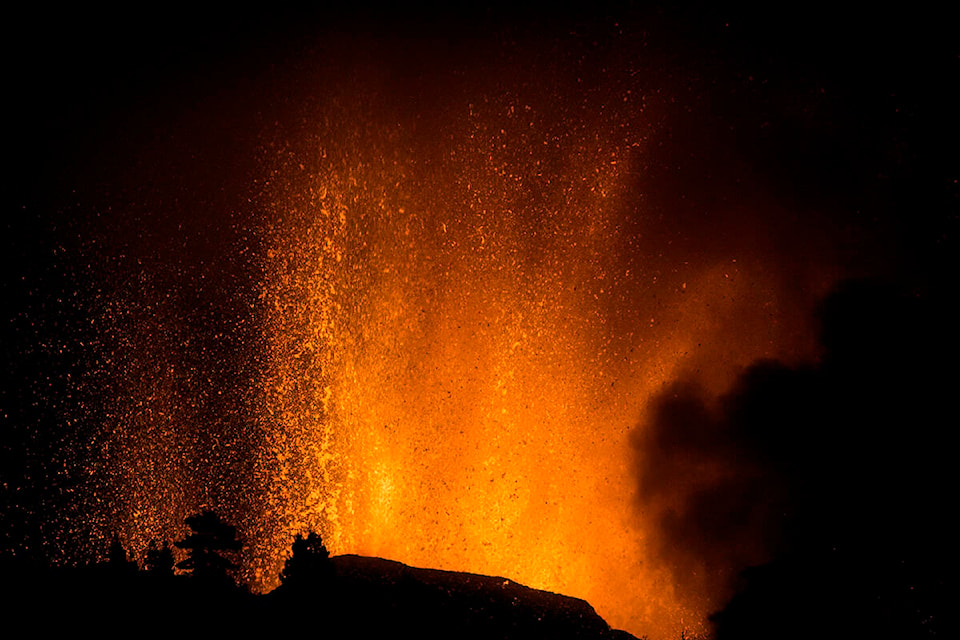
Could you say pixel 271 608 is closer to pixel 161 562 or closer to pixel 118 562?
pixel 161 562

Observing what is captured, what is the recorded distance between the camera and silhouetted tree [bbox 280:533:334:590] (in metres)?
17.7

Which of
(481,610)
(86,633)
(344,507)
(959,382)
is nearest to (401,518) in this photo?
(344,507)

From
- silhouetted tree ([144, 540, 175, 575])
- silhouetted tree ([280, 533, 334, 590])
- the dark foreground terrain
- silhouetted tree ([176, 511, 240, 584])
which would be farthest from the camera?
silhouetted tree ([176, 511, 240, 584])

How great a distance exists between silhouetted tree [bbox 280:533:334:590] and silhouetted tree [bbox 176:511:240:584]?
60.0 inches

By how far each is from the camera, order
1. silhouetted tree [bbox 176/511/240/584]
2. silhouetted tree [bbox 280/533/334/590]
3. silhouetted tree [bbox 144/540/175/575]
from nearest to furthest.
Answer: silhouetted tree [bbox 144/540/175/575], silhouetted tree [bbox 280/533/334/590], silhouetted tree [bbox 176/511/240/584]

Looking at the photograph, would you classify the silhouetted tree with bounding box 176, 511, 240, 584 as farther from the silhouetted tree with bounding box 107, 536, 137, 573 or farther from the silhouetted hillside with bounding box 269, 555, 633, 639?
the silhouetted hillside with bounding box 269, 555, 633, 639

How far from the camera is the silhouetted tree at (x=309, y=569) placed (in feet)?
58.1

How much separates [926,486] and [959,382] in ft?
18.3

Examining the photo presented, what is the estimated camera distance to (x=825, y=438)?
141 ft

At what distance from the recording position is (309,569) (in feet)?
58.1

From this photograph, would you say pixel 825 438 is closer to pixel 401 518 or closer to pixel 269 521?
pixel 401 518

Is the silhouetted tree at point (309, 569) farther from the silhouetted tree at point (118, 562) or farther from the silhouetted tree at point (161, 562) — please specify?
the silhouetted tree at point (118, 562)

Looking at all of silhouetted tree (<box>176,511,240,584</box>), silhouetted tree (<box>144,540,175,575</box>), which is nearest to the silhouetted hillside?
silhouetted tree (<box>176,511,240,584</box>)

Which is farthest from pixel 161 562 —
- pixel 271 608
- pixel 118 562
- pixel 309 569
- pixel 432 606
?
pixel 432 606
